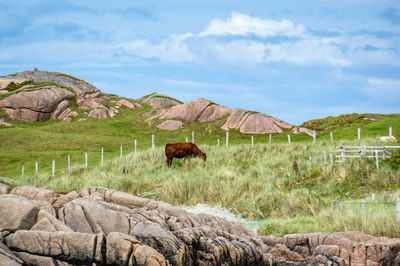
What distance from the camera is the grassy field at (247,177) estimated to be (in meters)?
14.6

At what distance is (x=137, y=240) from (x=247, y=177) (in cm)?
1681

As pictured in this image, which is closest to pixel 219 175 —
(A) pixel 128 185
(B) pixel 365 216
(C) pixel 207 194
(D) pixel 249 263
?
(C) pixel 207 194

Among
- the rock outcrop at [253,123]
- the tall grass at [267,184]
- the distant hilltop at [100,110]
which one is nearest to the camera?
the tall grass at [267,184]

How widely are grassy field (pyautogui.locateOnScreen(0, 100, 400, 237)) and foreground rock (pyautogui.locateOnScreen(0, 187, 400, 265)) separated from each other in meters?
1.89

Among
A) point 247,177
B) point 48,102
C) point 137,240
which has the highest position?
point 48,102

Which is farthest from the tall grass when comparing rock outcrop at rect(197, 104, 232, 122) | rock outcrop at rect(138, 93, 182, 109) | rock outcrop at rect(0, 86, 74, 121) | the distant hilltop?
rock outcrop at rect(138, 93, 182, 109)

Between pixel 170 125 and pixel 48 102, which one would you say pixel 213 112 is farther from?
pixel 48 102

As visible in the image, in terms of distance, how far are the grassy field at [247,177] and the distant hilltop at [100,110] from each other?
395 centimetres

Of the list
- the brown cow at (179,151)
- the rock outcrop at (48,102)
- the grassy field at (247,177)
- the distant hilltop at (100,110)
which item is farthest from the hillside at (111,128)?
the brown cow at (179,151)

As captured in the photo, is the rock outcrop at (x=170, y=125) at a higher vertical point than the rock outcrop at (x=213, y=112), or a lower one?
lower

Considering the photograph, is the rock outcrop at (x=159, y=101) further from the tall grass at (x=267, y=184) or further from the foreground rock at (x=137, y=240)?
the foreground rock at (x=137, y=240)

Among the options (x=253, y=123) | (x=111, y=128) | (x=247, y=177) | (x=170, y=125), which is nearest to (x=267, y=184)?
(x=247, y=177)

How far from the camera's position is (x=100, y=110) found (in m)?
62.1

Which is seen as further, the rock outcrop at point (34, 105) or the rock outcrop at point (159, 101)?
the rock outcrop at point (159, 101)
